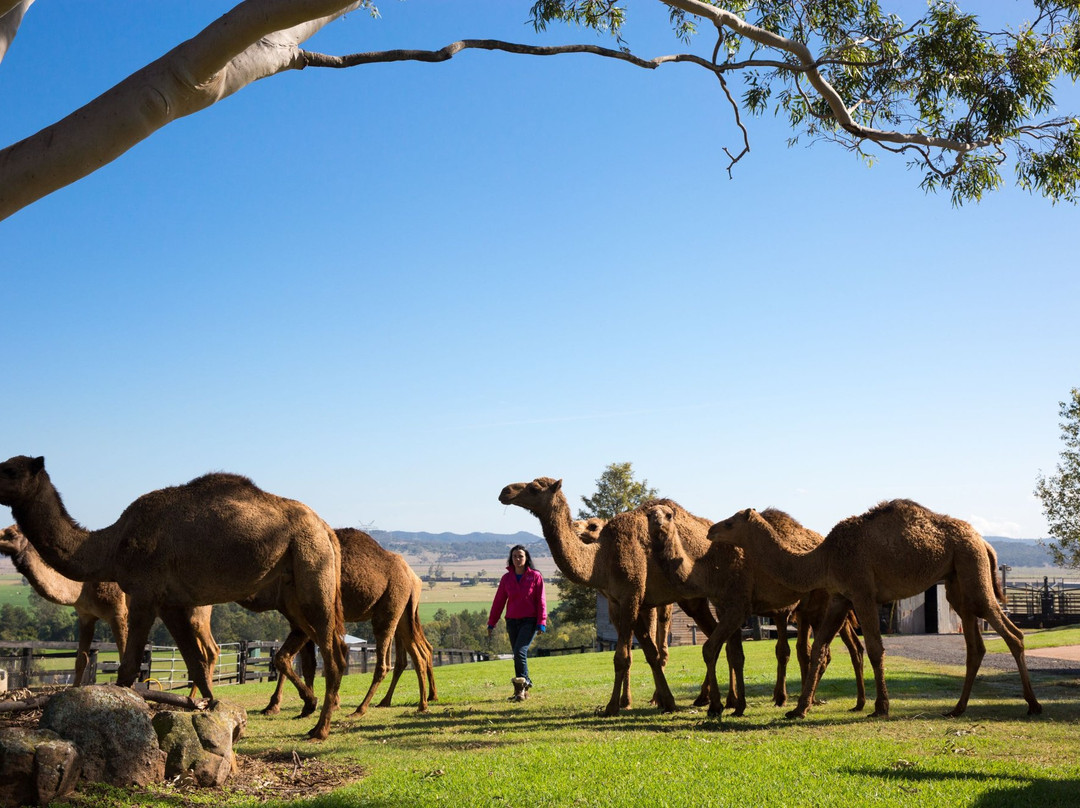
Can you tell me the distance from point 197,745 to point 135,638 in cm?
274

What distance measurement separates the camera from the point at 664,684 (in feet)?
40.6

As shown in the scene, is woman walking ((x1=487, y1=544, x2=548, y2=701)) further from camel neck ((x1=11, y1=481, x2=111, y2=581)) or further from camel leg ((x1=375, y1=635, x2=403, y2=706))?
camel neck ((x1=11, y1=481, x2=111, y2=581))

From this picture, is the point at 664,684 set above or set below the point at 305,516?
below

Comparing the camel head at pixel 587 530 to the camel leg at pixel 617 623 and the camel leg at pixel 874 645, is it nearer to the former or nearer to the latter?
the camel leg at pixel 617 623

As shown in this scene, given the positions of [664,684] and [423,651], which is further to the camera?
[423,651]

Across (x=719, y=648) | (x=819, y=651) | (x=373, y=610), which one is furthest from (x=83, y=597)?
(x=819, y=651)

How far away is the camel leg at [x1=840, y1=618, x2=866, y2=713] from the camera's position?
11930mm

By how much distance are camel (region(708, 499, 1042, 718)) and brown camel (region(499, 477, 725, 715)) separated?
54.8 inches

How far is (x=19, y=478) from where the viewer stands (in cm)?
1019

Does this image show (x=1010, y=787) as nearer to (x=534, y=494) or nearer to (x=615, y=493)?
(x=534, y=494)

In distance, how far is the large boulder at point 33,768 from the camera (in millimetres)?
6555

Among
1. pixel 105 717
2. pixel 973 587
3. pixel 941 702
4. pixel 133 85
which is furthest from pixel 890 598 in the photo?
pixel 133 85

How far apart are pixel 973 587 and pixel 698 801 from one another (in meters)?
6.17

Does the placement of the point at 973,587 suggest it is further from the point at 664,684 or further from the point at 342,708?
the point at 342,708
